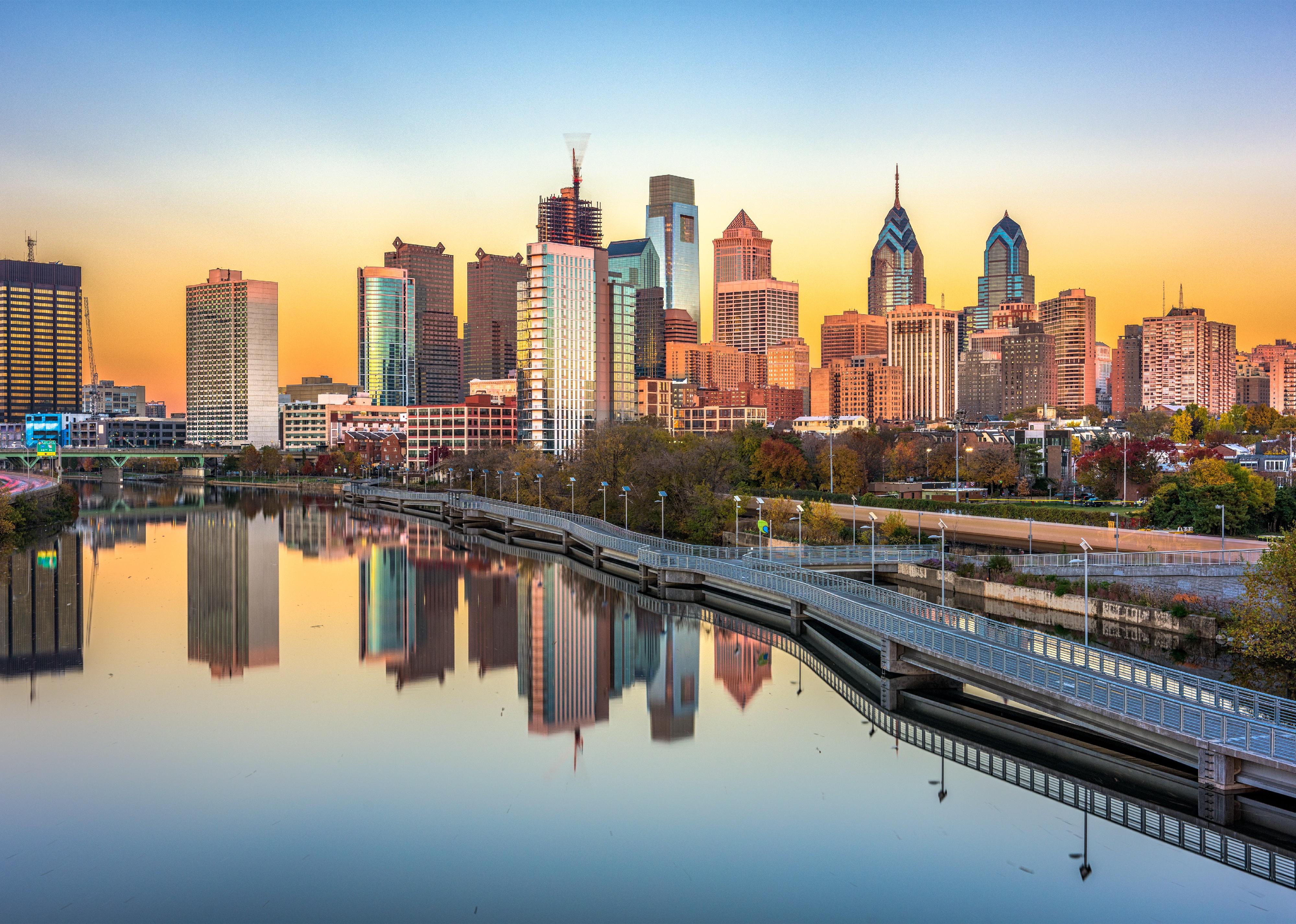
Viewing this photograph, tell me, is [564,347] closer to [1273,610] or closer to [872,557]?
[872,557]

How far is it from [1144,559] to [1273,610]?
12.1 m

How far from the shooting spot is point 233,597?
5444 cm

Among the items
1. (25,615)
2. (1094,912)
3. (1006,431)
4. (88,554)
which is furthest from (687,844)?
(1006,431)

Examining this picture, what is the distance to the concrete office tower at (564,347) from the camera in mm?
161500

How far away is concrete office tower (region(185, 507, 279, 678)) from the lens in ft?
133

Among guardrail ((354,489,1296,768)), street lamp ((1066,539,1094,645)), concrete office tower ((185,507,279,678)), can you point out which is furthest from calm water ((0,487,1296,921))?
street lamp ((1066,539,1094,645))

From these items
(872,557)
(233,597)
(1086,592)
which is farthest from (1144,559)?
→ (233,597)

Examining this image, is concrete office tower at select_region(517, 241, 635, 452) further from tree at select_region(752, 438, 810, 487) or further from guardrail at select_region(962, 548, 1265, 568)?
guardrail at select_region(962, 548, 1265, 568)

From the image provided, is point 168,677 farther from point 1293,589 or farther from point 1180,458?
point 1180,458

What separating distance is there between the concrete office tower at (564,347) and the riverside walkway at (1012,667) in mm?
105372

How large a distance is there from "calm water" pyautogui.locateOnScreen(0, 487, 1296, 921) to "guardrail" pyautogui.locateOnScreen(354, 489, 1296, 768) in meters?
2.61

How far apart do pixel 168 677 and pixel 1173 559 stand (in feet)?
131

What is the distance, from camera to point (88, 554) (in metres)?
70.4

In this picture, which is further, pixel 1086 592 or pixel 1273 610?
pixel 1086 592
